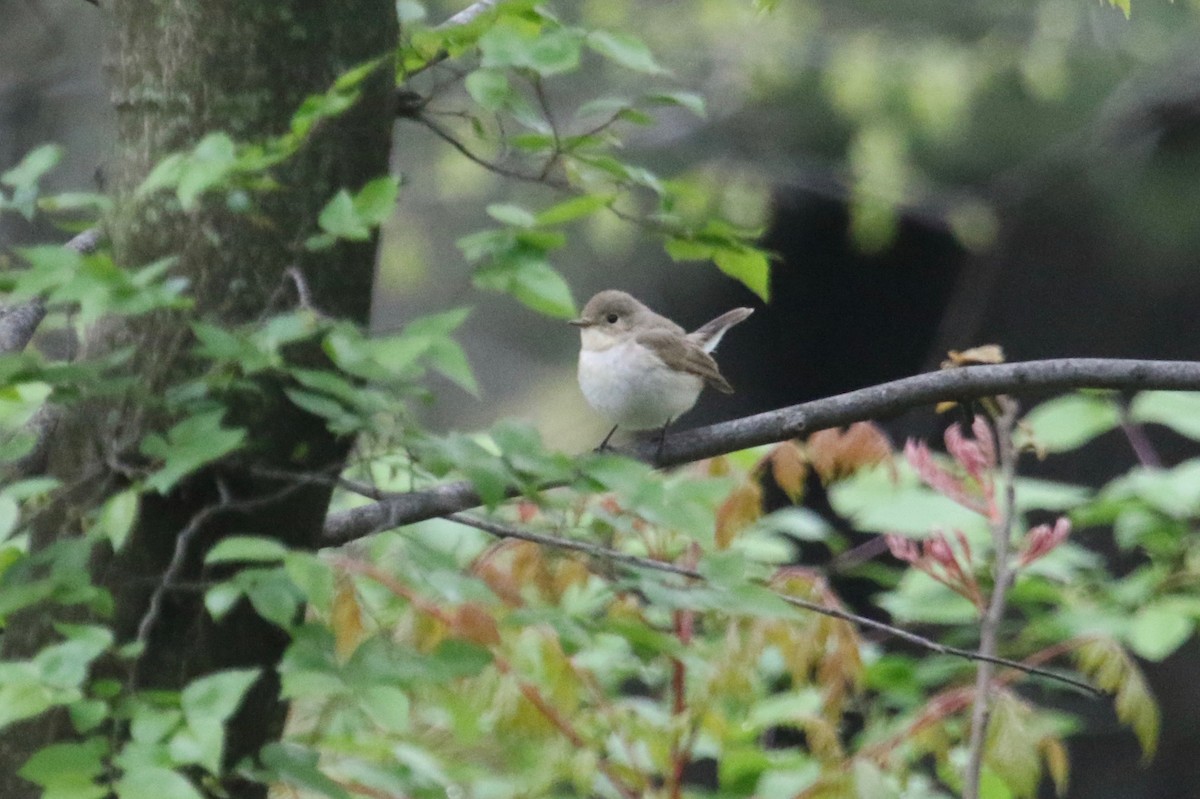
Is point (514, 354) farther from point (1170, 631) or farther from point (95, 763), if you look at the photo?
point (95, 763)

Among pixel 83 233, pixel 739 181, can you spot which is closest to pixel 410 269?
pixel 739 181

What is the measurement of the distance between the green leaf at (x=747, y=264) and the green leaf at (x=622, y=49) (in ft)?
0.84

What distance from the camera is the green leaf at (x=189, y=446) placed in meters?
1.13

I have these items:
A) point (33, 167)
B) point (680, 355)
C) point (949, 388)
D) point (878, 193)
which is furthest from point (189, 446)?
point (878, 193)

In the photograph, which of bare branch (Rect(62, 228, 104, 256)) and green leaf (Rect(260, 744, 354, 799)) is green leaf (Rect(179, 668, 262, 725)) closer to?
green leaf (Rect(260, 744, 354, 799))

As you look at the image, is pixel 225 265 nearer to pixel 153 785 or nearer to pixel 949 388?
pixel 153 785

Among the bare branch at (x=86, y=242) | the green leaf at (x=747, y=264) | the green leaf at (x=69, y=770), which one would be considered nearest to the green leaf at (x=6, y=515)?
the green leaf at (x=69, y=770)

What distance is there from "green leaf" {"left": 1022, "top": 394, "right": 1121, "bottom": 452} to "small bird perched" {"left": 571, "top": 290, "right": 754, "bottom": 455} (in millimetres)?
658

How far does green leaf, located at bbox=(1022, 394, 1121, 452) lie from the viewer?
2377 mm

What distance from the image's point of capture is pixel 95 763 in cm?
110

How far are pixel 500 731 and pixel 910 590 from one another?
36.0 inches

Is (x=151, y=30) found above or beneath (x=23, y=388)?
above

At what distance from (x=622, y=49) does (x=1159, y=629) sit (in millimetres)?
1363

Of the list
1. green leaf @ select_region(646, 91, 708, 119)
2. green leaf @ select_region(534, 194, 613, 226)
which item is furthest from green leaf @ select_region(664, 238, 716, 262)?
green leaf @ select_region(534, 194, 613, 226)
